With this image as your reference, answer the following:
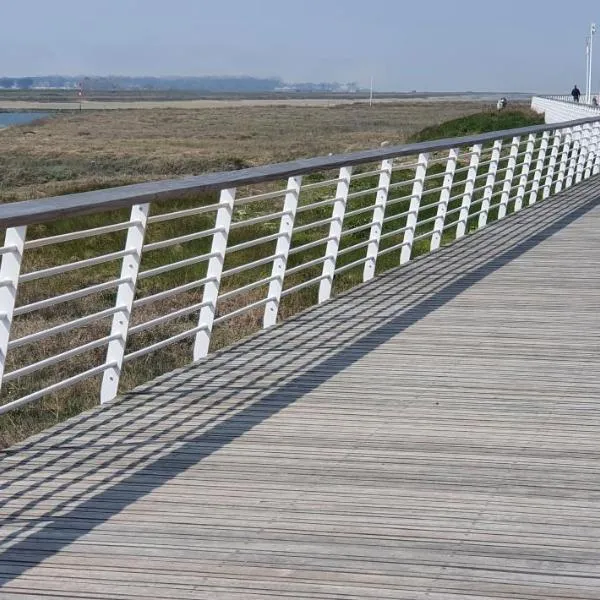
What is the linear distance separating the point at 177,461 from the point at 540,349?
11.2ft

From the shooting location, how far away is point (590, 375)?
779cm

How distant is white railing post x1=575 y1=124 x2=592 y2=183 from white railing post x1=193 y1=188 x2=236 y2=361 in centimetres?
1575

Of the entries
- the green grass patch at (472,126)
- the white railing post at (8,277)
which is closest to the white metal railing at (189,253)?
the white railing post at (8,277)

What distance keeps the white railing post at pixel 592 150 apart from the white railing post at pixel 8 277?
19595 millimetres

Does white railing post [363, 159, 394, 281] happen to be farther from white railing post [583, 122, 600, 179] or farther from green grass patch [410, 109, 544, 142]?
green grass patch [410, 109, 544, 142]

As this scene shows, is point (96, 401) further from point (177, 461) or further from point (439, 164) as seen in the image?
point (439, 164)

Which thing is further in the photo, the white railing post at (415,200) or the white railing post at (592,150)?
the white railing post at (592,150)

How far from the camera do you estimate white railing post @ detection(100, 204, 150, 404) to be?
709cm

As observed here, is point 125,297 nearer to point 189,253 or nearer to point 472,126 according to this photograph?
point 189,253

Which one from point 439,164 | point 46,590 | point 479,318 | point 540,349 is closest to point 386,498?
point 46,590

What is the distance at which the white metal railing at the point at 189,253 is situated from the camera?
652 centimetres

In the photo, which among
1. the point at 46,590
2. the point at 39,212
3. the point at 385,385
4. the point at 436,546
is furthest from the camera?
the point at 385,385

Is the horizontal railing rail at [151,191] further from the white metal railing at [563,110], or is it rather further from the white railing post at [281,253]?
the white metal railing at [563,110]

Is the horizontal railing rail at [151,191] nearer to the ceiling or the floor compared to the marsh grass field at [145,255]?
nearer to the ceiling
